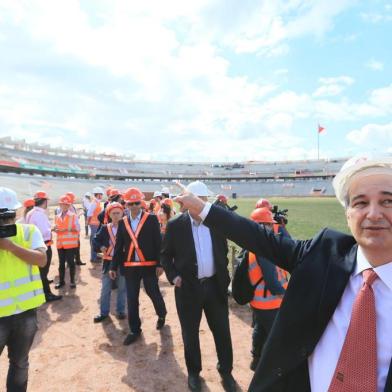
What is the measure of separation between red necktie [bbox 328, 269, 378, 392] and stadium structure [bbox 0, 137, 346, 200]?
A: 4403 cm

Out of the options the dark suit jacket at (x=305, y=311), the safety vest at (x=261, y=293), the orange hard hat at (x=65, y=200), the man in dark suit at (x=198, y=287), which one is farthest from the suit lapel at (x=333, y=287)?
the orange hard hat at (x=65, y=200)

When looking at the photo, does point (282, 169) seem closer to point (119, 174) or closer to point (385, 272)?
point (119, 174)

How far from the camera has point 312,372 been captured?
1391mm

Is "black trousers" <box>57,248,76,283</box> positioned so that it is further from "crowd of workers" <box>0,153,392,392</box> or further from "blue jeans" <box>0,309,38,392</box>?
"blue jeans" <box>0,309,38,392</box>

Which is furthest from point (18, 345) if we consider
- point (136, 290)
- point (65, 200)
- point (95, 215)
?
point (95, 215)

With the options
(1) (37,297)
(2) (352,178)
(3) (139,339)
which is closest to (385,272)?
(2) (352,178)

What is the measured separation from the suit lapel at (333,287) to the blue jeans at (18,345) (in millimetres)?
2601

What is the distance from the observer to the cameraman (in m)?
2.52

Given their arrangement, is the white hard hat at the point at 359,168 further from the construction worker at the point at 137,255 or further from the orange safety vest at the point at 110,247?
the orange safety vest at the point at 110,247

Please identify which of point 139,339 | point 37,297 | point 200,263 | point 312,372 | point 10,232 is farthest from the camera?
point 139,339

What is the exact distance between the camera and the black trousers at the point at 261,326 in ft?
10.6

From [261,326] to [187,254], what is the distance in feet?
4.39

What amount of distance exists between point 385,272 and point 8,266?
291 centimetres

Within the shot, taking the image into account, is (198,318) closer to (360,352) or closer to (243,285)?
(243,285)
